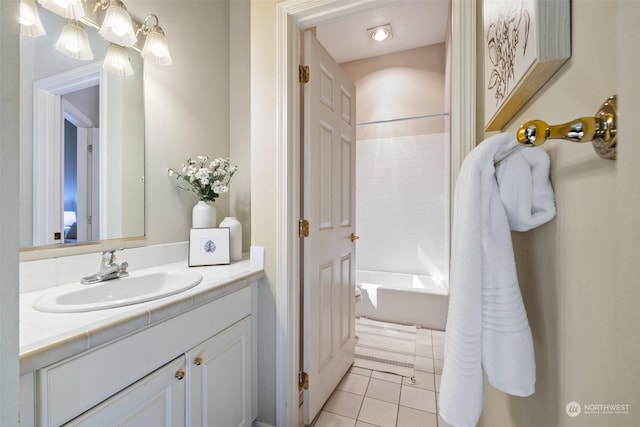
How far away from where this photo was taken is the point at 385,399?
1.68 metres

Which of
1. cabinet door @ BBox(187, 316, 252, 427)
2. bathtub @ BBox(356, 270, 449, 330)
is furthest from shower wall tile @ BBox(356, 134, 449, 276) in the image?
cabinet door @ BBox(187, 316, 252, 427)

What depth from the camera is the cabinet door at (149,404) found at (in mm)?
709

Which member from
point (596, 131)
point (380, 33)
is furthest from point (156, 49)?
point (380, 33)

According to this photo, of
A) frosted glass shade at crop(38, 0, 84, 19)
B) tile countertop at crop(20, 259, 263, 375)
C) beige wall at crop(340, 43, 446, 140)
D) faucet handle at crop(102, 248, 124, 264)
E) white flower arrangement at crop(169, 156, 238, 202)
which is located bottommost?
tile countertop at crop(20, 259, 263, 375)

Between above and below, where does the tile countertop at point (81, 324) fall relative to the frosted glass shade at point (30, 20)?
below

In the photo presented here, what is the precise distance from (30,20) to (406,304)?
2.88 metres

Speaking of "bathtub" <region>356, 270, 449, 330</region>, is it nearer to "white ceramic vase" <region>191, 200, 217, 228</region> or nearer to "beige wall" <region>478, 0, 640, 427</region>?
"white ceramic vase" <region>191, 200, 217, 228</region>

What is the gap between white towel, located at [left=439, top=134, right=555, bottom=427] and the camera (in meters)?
0.47

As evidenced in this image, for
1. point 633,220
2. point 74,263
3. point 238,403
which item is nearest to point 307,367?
point 238,403

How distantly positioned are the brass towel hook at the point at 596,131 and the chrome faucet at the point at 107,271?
1.39 meters

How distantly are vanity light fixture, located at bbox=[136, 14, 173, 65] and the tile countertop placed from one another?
1138 mm

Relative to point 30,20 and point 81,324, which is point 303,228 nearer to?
point 81,324

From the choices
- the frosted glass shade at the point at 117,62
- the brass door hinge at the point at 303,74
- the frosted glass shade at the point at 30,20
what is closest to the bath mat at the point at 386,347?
the brass door hinge at the point at 303,74

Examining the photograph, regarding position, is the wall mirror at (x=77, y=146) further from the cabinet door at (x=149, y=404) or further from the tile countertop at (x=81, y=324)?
the cabinet door at (x=149, y=404)
